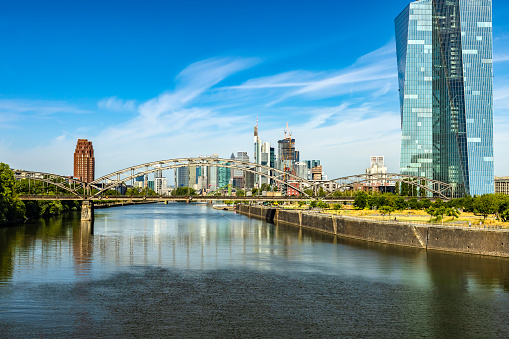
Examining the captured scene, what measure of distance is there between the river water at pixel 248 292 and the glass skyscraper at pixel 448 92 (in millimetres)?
81959

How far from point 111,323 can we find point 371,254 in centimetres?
3282

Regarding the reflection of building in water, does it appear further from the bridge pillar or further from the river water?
the bridge pillar

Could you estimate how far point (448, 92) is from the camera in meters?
132

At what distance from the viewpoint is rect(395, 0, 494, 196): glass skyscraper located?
12731 centimetres

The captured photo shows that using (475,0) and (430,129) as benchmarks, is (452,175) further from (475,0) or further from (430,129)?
(475,0)

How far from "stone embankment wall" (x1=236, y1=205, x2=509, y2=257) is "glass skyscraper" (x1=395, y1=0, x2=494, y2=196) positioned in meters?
62.2

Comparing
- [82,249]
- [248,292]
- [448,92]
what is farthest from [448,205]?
[248,292]

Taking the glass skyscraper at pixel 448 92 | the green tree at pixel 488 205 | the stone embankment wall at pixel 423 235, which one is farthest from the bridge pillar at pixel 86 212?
the glass skyscraper at pixel 448 92

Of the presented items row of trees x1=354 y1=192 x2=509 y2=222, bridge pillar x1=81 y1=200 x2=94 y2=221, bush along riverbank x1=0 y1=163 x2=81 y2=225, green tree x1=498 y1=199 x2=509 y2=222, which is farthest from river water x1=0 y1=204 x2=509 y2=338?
bridge pillar x1=81 y1=200 x2=94 y2=221

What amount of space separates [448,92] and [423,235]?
86.7 m

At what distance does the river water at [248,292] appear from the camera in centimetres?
2688

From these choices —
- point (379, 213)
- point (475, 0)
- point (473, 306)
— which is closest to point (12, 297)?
point (473, 306)

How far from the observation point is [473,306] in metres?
31.1

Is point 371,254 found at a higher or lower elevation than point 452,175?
lower
